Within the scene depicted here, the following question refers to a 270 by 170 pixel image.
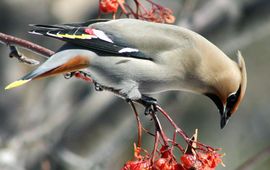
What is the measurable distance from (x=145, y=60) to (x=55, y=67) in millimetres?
450

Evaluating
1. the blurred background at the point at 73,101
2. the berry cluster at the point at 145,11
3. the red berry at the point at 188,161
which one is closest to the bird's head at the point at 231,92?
the berry cluster at the point at 145,11

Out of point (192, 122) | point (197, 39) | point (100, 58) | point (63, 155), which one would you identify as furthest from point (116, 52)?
point (192, 122)

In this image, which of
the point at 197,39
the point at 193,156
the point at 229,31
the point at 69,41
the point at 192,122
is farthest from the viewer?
the point at 192,122

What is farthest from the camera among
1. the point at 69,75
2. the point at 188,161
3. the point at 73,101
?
the point at 73,101

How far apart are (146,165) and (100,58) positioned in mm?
540

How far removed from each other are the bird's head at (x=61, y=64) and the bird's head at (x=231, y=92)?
0.60 m

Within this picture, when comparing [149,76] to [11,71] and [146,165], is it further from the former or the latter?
[11,71]

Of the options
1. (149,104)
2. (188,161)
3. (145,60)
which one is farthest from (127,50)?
(188,161)

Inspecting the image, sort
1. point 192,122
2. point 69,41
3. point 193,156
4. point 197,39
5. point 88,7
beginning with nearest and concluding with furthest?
1. point 193,156
2. point 69,41
3. point 197,39
4. point 88,7
5. point 192,122

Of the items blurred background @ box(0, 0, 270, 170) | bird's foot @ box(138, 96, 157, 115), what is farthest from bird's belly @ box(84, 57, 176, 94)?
blurred background @ box(0, 0, 270, 170)

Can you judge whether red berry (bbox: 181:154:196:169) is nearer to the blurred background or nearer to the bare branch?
the bare branch

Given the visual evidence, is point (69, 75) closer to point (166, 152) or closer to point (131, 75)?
point (131, 75)

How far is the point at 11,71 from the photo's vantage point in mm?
6898

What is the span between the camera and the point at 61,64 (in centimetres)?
312
